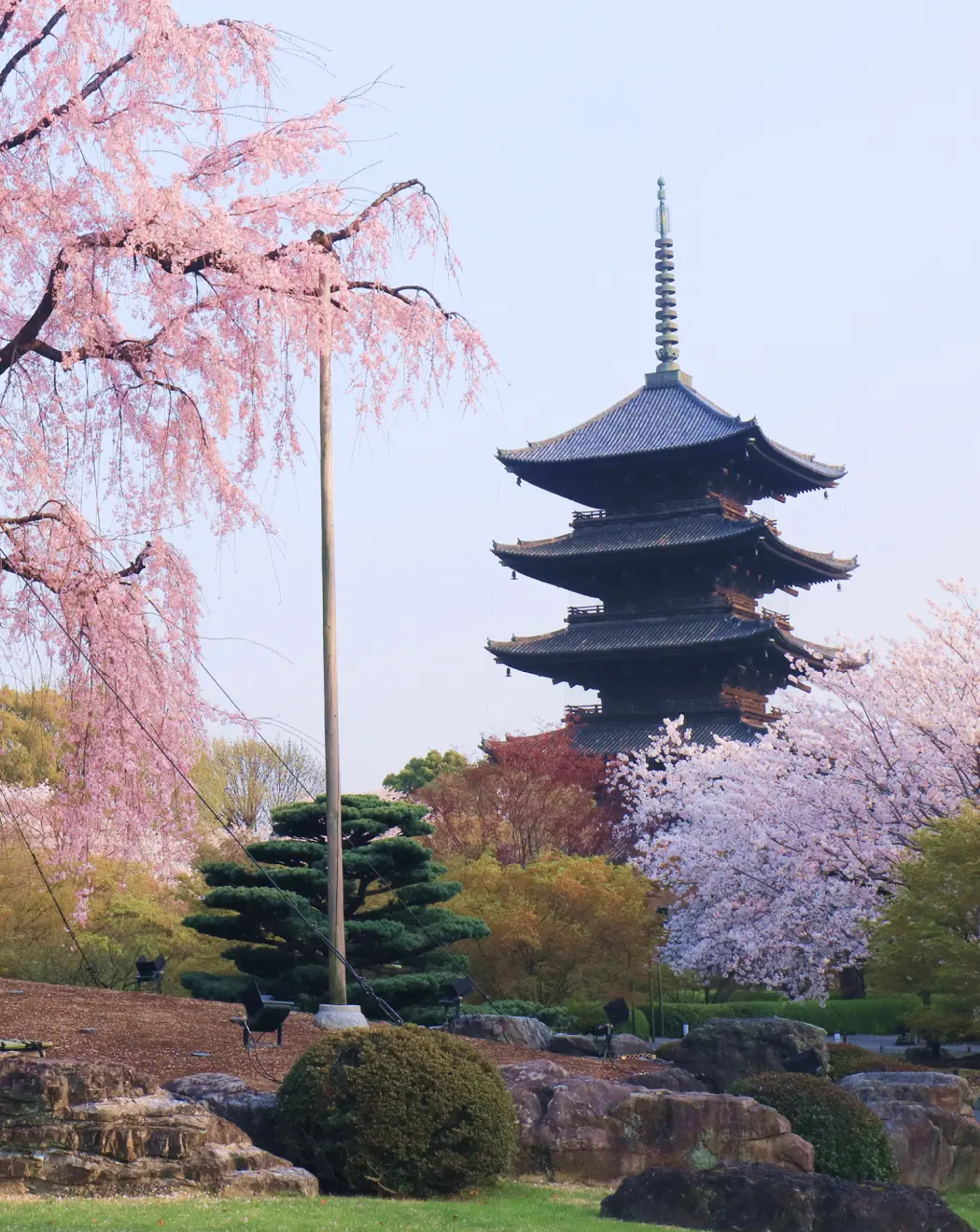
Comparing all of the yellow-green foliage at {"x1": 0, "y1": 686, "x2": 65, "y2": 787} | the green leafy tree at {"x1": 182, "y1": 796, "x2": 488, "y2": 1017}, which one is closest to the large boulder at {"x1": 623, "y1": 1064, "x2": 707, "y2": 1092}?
the green leafy tree at {"x1": 182, "y1": 796, "x2": 488, "y2": 1017}

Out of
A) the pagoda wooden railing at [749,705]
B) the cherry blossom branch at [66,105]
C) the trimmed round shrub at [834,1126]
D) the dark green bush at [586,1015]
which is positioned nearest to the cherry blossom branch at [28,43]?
the cherry blossom branch at [66,105]

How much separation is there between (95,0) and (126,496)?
4.17 m

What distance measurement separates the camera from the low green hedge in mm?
31125

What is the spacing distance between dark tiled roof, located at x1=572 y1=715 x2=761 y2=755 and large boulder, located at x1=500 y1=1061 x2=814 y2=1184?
3129 centimetres

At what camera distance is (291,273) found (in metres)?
13.0

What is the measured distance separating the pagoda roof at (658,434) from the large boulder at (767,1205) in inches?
1410

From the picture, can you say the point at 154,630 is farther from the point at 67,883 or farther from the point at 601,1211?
the point at 67,883

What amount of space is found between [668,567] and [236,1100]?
122 ft

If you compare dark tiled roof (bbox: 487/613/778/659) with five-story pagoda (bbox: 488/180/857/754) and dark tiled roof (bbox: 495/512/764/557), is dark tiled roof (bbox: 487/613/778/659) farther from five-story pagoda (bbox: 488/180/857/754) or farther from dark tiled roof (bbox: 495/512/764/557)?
dark tiled roof (bbox: 495/512/764/557)

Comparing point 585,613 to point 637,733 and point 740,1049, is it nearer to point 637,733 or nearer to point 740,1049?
point 637,733

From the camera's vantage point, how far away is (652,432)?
4809 cm

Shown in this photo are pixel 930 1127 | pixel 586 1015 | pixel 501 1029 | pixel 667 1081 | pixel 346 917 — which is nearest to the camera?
pixel 930 1127

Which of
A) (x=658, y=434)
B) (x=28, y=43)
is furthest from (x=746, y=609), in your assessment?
(x=28, y=43)

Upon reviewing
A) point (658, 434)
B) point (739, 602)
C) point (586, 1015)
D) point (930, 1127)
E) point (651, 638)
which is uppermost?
point (658, 434)
